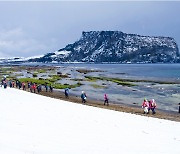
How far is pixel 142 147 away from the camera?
1680 cm

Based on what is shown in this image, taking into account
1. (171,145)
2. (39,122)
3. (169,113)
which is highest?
(39,122)

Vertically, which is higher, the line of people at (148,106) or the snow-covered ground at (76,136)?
the snow-covered ground at (76,136)

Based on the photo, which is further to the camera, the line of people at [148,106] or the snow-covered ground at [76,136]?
the line of people at [148,106]

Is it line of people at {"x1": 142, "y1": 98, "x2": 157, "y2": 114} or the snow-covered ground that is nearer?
the snow-covered ground

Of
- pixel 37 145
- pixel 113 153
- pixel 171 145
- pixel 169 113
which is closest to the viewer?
pixel 37 145

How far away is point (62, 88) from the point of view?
7700 centimetres

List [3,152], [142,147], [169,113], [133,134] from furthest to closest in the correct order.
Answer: [169,113], [133,134], [142,147], [3,152]

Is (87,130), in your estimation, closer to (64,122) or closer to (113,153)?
(64,122)

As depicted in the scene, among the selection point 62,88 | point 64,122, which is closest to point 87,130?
point 64,122

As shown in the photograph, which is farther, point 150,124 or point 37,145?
point 150,124

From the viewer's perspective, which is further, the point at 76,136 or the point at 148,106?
the point at 148,106

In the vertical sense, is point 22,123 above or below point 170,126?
above

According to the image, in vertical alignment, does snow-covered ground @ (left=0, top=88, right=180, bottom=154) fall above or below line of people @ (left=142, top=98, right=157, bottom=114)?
above

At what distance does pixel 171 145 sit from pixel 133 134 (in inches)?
111
